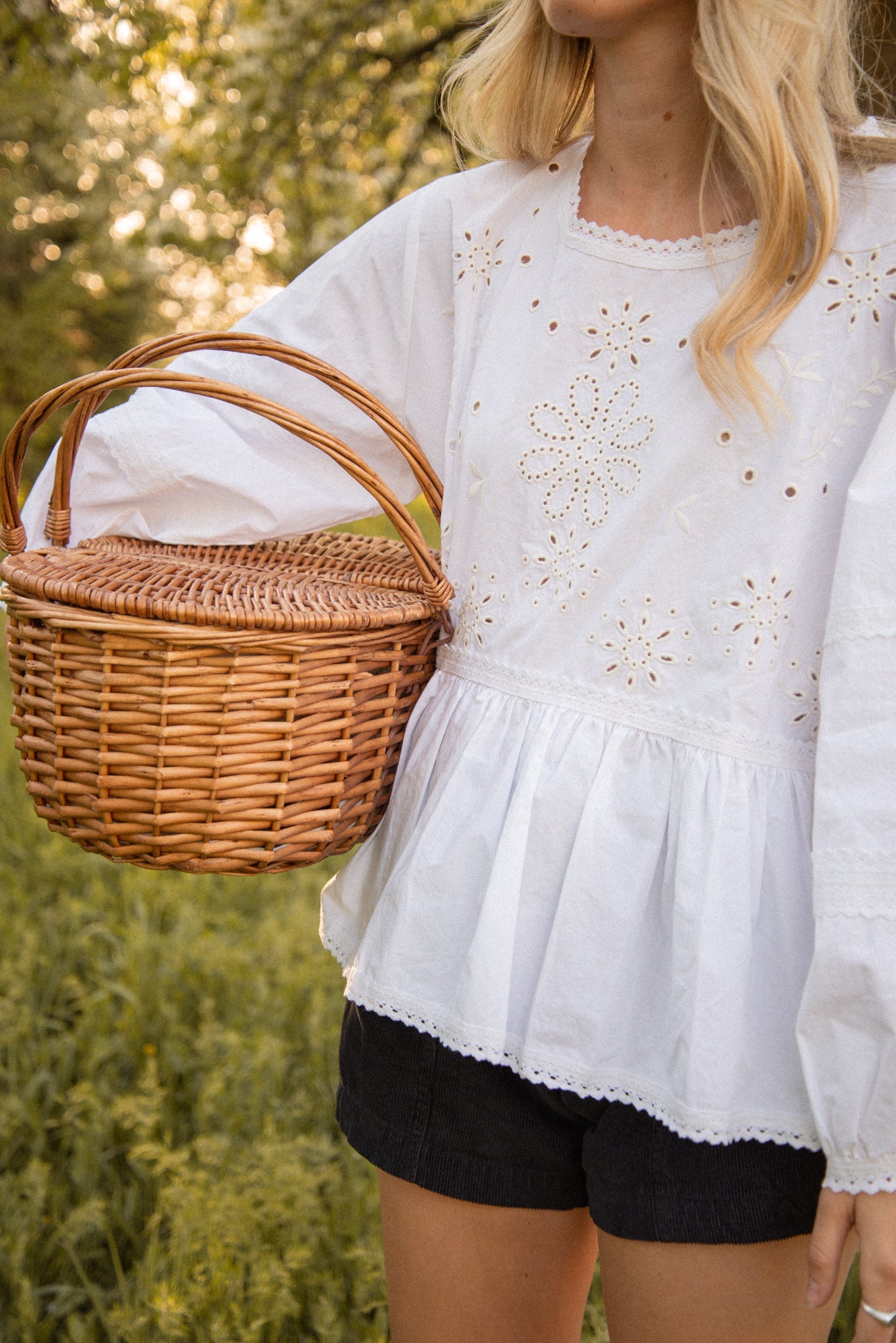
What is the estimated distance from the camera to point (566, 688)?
3.52ft

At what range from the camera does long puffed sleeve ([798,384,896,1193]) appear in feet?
2.83

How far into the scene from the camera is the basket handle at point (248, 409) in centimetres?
104

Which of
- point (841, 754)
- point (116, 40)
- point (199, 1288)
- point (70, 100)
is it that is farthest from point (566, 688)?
point (70, 100)

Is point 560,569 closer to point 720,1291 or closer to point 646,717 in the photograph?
point 646,717

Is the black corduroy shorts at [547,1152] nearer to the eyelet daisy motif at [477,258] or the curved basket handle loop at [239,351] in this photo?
the curved basket handle loop at [239,351]

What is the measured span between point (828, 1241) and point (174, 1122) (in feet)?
5.99

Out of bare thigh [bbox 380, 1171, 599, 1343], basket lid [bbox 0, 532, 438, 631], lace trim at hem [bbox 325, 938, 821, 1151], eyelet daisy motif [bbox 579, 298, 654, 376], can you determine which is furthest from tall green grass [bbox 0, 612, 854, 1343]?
eyelet daisy motif [bbox 579, 298, 654, 376]

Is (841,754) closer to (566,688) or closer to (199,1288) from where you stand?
(566,688)

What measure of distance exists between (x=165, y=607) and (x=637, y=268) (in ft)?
1.88

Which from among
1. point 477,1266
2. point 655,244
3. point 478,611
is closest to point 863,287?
point 655,244

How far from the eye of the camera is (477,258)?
1193mm

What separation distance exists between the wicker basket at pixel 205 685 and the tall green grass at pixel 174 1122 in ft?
3.45

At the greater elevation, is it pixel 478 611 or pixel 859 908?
pixel 478 611

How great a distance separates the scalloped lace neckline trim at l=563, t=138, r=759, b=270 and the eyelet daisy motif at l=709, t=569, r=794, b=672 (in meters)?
0.31
